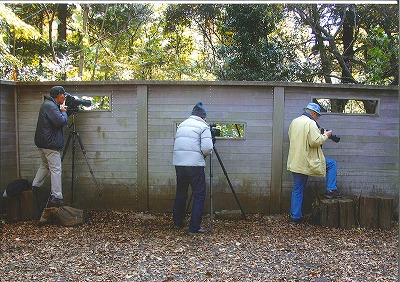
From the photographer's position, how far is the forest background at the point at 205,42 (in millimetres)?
8375

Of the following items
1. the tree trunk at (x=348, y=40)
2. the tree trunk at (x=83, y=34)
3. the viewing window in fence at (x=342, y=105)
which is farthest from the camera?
the tree trunk at (x=83, y=34)

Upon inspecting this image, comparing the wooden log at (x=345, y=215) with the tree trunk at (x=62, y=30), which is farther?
the tree trunk at (x=62, y=30)

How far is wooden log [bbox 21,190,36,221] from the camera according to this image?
4.94m

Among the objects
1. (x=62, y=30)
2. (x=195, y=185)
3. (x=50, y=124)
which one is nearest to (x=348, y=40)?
(x=195, y=185)

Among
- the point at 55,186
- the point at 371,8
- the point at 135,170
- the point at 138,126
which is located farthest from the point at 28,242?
the point at 371,8

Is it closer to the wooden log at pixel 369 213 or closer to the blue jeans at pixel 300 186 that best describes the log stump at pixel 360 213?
the wooden log at pixel 369 213

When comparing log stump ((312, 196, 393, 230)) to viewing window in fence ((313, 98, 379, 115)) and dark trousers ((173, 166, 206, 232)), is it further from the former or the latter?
viewing window in fence ((313, 98, 379, 115))

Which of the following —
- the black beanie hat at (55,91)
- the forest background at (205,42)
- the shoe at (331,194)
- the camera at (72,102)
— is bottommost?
the shoe at (331,194)

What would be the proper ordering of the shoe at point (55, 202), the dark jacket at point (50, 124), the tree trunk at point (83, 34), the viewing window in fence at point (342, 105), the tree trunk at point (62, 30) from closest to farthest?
1. the dark jacket at point (50, 124)
2. the shoe at point (55, 202)
3. the viewing window in fence at point (342, 105)
4. the tree trunk at point (83, 34)
5. the tree trunk at point (62, 30)

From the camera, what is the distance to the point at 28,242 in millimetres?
Answer: 4184

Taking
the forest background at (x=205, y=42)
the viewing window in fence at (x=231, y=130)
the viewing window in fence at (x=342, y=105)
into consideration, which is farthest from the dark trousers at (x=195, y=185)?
the forest background at (x=205, y=42)

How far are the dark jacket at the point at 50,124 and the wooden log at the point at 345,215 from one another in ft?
12.7

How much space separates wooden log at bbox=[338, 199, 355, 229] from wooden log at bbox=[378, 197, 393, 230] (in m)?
0.37

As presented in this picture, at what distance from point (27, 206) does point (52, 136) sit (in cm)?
106
